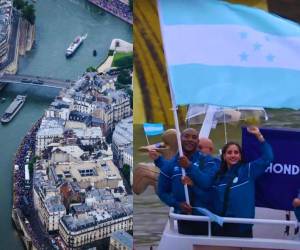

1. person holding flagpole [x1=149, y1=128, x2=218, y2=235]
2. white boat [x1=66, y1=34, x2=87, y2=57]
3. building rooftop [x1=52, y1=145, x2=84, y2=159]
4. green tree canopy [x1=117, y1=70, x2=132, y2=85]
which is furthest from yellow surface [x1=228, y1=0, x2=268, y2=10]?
building rooftop [x1=52, y1=145, x2=84, y2=159]

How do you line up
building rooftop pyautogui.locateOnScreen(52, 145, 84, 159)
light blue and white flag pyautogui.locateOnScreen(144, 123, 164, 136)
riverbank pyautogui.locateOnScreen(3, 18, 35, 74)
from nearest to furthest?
1. light blue and white flag pyautogui.locateOnScreen(144, 123, 164, 136)
2. building rooftop pyautogui.locateOnScreen(52, 145, 84, 159)
3. riverbank pyautogui.locateOnScreen(3, 18, 35, 74)

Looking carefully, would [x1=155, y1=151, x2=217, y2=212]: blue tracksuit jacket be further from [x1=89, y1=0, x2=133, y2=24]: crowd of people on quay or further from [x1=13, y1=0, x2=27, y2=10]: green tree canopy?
[x1=13, y1=0, x2=27, y2=10]: green tree canopy

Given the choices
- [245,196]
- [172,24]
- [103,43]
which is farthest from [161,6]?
[103,43]

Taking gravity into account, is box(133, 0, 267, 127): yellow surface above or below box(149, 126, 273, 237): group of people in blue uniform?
above

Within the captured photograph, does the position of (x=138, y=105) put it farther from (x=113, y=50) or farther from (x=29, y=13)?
(x=29, y=13)

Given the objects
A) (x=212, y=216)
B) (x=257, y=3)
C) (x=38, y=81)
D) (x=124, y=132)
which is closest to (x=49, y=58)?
(x=38, y=81)

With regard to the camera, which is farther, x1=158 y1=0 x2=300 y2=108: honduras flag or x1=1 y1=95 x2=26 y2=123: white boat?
x1=1 y1=95 x2=26 y2=123: white boat

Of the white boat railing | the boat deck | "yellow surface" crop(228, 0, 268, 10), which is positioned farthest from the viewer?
"yellow surface" crop(228, 0, 268, 10)
